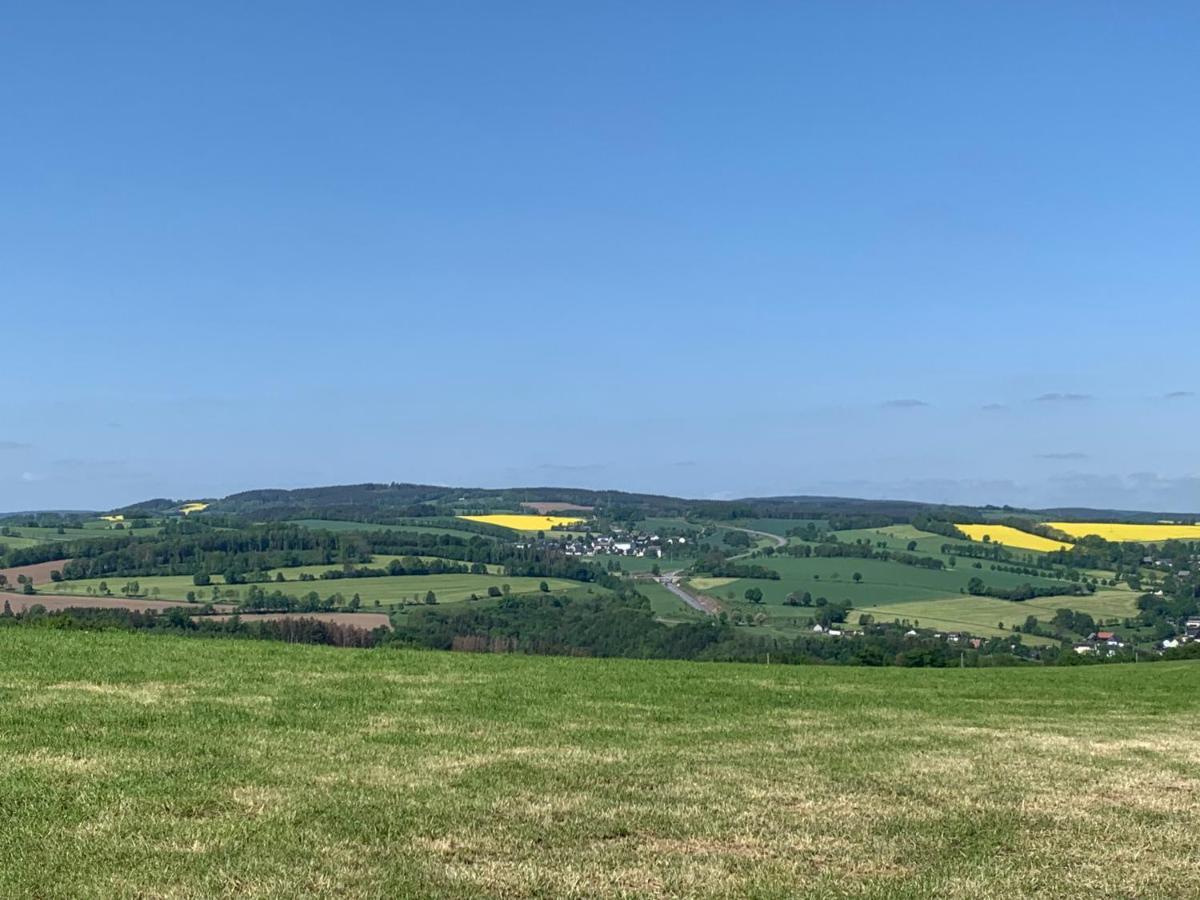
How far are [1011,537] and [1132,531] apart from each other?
1807 cm

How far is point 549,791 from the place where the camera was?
41.9 feet

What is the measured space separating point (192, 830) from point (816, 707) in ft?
50.5

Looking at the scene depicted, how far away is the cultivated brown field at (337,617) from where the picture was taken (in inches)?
2510

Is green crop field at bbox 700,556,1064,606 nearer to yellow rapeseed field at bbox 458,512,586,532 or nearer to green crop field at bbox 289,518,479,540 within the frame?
green crop field at bbox 289,518,479,540

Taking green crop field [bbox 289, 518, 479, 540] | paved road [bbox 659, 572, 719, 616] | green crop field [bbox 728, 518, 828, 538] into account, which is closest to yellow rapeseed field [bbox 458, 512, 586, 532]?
green crop field [bbox 289, 518, 479, 540]

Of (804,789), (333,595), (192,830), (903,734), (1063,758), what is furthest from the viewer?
(333,595)

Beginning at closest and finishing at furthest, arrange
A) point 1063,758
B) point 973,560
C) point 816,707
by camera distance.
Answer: point 1063,758 < point 816,707 < point 973,560

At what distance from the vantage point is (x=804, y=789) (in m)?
13.5

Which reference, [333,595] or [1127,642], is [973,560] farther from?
[333,595]

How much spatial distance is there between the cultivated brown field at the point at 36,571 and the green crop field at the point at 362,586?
1.87 m

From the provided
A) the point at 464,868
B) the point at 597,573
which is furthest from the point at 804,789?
the point at 597,573

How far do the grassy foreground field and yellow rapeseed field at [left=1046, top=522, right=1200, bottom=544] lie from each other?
123m

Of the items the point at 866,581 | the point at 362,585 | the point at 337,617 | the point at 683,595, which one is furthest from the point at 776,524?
the point at 337,617

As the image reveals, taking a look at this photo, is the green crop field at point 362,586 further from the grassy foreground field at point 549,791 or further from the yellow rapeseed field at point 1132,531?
the yellow rapeseed field at point 1132,531
